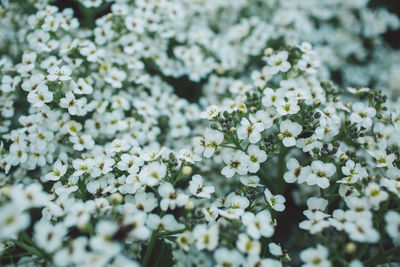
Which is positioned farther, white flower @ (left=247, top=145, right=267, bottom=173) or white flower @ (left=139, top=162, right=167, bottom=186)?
white flower @ (left=247, top=145, right=267, bottom=173)

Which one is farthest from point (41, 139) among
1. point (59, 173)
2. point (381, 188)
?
point (381, 188)

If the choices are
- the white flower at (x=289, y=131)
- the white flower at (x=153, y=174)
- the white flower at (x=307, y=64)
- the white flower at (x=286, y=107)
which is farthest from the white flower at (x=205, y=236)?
the white flower at (x=307, y=64)

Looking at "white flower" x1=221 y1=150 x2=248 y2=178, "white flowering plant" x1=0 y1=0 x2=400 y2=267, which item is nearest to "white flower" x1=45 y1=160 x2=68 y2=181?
"white flowering plant" x1=0 y1=0 x2=400 y2=267

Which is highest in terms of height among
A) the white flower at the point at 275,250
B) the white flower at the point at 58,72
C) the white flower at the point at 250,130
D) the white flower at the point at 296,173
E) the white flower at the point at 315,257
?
the white flower at the point at 58,72

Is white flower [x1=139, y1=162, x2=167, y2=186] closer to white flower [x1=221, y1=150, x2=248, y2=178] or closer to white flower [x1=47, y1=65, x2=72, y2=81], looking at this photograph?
white flower [x1=221, y1=150, x2=248, y2=178]

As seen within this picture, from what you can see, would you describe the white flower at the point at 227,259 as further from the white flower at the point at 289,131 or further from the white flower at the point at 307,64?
the white flower at the point at 307,64

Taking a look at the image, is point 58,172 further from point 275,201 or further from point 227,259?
point 275,201
